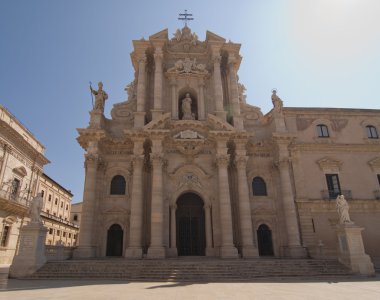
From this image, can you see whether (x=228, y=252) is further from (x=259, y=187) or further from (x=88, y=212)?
(x=88, y=212)

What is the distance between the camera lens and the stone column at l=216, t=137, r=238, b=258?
20750mm

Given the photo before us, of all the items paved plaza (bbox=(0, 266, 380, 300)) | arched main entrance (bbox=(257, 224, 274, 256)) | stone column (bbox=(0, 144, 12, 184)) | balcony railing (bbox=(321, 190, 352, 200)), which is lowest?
paved plaza (bbox=(0, 266, 380, 300))

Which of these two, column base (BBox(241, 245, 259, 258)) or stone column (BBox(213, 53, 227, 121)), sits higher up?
stone column (BBox(213, 53, 227, 121))

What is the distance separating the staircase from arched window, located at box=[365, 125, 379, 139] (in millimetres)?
15432

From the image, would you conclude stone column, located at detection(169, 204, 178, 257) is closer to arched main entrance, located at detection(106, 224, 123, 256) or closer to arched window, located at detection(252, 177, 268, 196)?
arched main entrance, located at detection(106, 224, 123, 256)

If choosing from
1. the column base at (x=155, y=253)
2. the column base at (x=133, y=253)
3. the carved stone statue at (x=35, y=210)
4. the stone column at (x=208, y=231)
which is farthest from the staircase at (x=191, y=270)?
the stone column at (x=208, y=231)

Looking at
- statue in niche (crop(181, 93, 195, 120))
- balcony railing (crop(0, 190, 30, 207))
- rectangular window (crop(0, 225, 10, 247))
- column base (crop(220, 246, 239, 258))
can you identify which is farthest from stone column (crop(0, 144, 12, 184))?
column base (crop(220, 246, 239, 258))

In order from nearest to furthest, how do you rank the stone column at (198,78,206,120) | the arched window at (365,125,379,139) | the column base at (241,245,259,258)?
the column base at (241,245,259,258) < the stone column at (198,78,206,120) < the arched window at (365,125,379,139)

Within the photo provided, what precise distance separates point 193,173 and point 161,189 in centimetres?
341

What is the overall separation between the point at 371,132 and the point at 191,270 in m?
22.5

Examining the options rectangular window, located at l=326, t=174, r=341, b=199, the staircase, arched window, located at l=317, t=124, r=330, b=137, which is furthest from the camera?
arched window, located at l=317, t=124, r=330, b=137

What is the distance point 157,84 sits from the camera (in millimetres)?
Result: 26484

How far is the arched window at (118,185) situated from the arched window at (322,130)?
18.4 meters

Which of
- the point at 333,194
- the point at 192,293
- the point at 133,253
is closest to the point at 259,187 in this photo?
the point at 333,194
